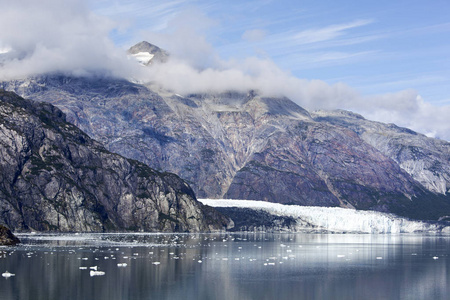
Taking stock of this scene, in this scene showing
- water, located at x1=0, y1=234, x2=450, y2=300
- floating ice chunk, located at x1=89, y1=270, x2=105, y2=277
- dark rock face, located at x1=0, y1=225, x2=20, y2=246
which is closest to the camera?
water, located at x1=0, y1=234, x2=450, y2=300

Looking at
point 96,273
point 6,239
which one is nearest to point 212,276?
point 96,273

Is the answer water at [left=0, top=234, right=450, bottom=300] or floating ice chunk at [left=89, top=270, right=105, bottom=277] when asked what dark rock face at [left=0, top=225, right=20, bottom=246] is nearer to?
water at [left=0, top=234, right=450, bottom=300]

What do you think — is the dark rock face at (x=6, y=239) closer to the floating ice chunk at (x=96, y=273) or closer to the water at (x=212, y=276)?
the water at (x=212, y=276)

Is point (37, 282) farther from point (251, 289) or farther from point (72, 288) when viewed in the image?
point (251, 289)

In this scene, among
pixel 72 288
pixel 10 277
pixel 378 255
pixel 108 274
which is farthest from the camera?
pixel 378 255

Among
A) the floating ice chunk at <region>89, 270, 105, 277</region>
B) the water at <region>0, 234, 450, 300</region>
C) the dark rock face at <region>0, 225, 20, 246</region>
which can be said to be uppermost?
the dark rock face at <region>0, 225, 20, 246</region>

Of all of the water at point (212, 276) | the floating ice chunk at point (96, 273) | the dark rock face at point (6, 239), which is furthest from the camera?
the dark rock face at point (6, 239)

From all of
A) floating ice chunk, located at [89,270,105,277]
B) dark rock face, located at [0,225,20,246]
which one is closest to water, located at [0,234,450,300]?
floating ice chunk, located at [89,270,105,277]

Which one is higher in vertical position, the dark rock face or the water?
the dark rock face

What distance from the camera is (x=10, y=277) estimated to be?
91812mm

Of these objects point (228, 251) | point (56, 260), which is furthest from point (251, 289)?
point (228, 251)

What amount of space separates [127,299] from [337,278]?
128 ft

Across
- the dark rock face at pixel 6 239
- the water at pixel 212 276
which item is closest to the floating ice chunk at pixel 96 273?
the water at pixel 212 276

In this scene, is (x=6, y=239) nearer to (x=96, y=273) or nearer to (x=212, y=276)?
(x=96, y=273)
